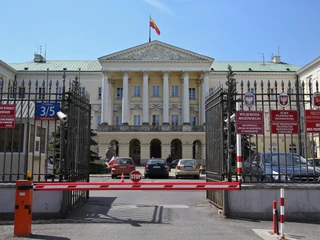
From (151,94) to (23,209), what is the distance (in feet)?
201

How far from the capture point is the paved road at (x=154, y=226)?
7.44 meters

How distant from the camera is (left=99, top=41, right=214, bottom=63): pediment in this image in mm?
63688

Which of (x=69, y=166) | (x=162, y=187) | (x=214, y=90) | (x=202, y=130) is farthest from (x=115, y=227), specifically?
(x=202, y=130)

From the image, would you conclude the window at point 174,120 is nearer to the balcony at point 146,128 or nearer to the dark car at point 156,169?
the balcony at point 146,128

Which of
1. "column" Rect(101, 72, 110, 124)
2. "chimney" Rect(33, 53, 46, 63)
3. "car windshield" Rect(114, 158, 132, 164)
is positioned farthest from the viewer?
"chimney" Rect(33, 53, 46, 63)

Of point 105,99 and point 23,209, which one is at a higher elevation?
point 105,99

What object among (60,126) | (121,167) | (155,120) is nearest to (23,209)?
(60,126)

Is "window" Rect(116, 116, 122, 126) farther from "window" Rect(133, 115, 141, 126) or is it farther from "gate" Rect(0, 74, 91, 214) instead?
"gate" Rect(0, 74, 91, 214)

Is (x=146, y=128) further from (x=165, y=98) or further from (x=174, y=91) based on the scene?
(x=174, y=91)

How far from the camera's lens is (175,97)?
224 ft

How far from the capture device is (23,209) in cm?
758

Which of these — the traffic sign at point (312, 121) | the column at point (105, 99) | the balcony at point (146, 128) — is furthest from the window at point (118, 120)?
the traffic sign at point (312, 121)

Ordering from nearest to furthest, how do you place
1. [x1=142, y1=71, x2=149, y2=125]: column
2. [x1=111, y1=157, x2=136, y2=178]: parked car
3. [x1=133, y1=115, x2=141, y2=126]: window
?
[x1=111, y1=157, x2=136, y2=178]: parked car → [x1=142, y1=71, x2=149, y2=125]: column → [x1=133, y1=115, x2=141, y2=126]: window

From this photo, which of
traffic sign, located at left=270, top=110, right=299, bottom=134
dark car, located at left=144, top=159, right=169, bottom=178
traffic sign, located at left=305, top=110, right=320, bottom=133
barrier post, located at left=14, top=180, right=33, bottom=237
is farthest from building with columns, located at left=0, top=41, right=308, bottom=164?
barrier post, located at left=14, top=180, right=33, bottom=237
